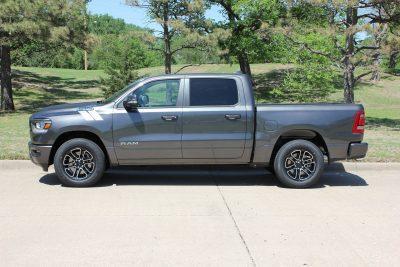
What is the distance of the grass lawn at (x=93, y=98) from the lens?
1091cm

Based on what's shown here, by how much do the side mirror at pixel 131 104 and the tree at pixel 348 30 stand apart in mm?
9325

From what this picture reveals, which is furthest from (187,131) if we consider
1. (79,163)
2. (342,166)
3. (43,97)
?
(43,97)

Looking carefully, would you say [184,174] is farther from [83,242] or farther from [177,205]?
[83,242]

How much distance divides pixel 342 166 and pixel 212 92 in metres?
2.94

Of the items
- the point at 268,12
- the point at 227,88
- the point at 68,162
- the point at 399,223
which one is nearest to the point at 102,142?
the point at 68,162

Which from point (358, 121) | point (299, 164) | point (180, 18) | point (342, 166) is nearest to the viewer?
point (358, 121)

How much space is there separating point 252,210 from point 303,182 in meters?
1.67

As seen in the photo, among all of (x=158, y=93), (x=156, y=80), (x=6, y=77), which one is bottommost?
(x=6, y=77)

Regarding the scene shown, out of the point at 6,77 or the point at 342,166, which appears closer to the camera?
the point at 342,166

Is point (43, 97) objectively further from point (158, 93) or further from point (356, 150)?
point (356, 150)

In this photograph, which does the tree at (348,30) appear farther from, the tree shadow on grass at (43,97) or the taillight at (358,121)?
the tree shadow on grass at (43,97)

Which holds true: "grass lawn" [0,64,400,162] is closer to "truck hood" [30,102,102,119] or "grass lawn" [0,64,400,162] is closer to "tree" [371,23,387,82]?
"truck hood" [30,102,102,119]

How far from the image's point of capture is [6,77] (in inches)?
796

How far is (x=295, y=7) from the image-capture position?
18.1m
